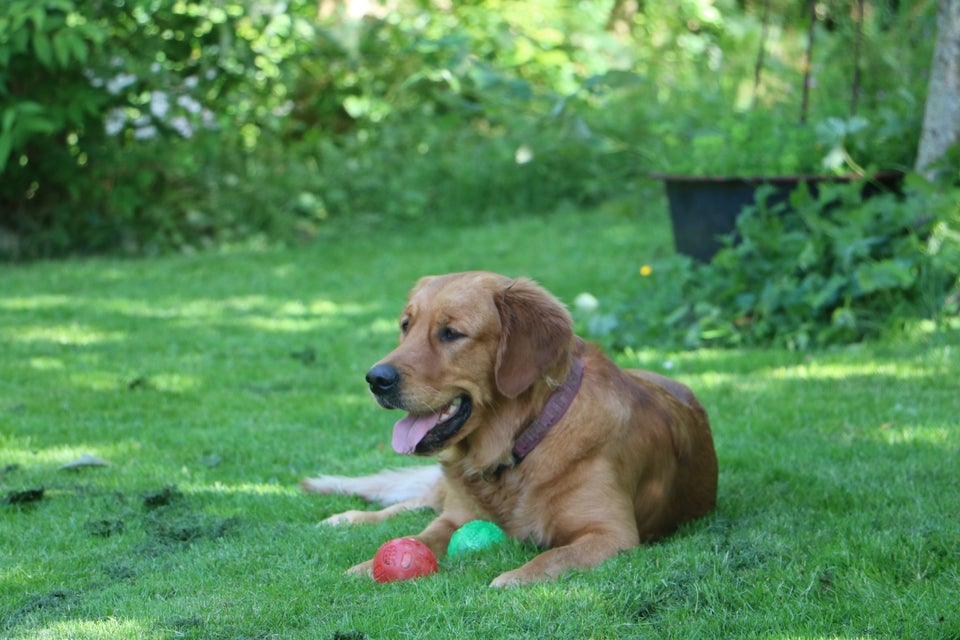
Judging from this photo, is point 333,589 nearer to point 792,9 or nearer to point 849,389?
point 849,389

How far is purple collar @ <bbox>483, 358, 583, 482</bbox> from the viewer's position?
13.3 ft

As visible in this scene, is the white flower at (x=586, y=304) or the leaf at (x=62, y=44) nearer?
the white flower at (x=586, y=304)

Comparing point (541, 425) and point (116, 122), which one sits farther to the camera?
point (116, 122)

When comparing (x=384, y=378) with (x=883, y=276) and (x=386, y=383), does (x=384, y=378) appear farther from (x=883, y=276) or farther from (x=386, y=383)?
(x=883, y=276)

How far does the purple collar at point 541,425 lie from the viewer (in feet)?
13.3

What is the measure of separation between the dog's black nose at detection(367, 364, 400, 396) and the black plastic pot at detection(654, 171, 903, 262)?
4019mm

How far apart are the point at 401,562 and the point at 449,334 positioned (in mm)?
820

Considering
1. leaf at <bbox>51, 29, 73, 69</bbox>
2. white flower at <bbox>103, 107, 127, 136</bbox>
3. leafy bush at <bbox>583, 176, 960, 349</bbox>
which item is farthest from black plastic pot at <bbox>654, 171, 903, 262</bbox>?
white flower at <bbox>103, 107, 127, 136</bbox>

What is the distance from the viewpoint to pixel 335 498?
4887 millimetres

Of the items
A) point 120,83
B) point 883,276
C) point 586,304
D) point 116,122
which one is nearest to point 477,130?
point 116,122

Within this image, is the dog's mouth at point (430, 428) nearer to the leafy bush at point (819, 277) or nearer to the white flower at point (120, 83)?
the leafy bush at point (819, 277)

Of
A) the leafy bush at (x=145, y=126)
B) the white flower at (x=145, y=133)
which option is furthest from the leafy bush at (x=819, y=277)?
the white flower at (x=145, y=133)

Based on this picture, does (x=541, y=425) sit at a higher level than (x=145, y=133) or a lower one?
lower

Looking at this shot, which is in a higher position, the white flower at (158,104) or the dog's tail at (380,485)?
the white flower at (158,104)
